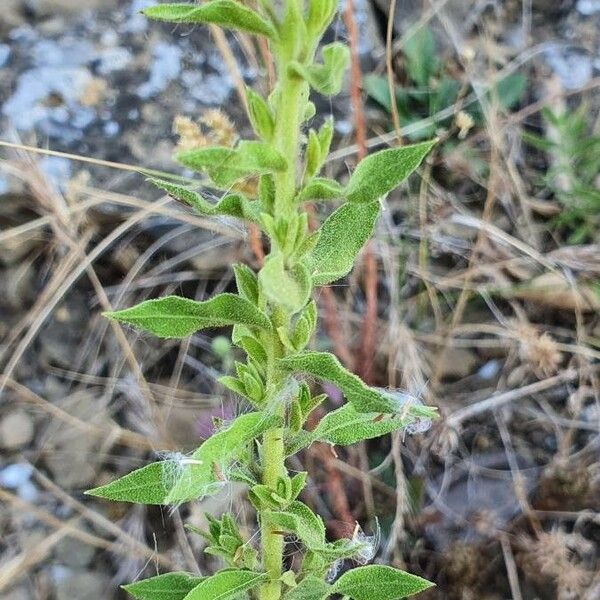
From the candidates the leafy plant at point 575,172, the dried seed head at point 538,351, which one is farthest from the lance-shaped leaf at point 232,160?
the leafy plant at point 575,172

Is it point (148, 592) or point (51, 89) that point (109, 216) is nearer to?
point (51, 89)

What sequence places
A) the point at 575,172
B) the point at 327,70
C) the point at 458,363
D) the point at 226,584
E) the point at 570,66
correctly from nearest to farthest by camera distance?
the point at 327,70
the point at 226,584
the point at 458,363
the point at 575,172
the point at 570,66

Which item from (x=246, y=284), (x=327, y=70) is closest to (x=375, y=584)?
(x=246, y=284)

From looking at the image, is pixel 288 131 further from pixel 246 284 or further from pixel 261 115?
pixel 246 284

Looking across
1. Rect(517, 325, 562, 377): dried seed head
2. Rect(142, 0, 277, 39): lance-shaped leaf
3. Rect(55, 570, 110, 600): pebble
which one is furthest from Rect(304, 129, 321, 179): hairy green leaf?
Rect(55, 570, 110, 600): pebble

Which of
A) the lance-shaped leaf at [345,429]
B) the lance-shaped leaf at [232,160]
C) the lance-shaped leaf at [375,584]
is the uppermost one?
the lance-shaped leaf at [232,160]

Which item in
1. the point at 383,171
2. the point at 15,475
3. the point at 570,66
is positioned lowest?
the point at 15,475

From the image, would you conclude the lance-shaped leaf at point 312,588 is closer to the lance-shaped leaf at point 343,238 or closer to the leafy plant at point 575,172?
the lance-shaped leaf at point 343,238

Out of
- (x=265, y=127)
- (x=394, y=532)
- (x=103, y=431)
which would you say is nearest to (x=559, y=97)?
(x=394, y=532)
